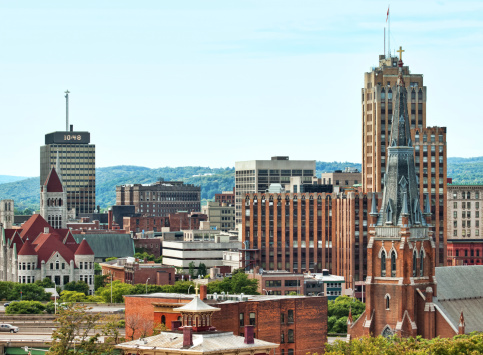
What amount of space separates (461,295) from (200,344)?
76.9 meters

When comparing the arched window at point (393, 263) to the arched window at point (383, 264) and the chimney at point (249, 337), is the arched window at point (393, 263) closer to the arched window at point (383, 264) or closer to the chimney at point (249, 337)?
the arched window at point (383, 264)

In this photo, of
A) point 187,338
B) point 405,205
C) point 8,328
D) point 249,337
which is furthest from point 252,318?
point 187,338

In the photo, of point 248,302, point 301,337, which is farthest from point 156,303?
point 301,337

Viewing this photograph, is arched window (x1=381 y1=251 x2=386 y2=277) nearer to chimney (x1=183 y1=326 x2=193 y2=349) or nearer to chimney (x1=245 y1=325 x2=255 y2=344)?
chimney (x1=245 y1=325 x2=255 y2=344)

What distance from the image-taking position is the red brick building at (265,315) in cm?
15512

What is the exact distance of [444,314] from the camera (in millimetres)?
162125

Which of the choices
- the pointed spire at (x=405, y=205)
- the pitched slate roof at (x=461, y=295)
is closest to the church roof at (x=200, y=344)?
the pointed spire at (x=405, y=205)

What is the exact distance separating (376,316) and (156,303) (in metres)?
27.4

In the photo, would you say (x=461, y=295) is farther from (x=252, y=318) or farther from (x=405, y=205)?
(x=252, y=318)

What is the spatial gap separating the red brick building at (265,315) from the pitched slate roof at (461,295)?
52.4 feet

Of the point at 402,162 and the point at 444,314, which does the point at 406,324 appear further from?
the point at 402,162

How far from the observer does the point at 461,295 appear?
16975cm

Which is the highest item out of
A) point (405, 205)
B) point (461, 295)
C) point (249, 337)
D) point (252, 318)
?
point (405, 205)

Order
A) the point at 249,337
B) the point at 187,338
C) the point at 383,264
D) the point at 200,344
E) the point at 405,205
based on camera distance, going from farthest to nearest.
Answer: the point at 405,205, the point at 383,264, the point at 249,337, the point at 187,338, the point at 200,344
